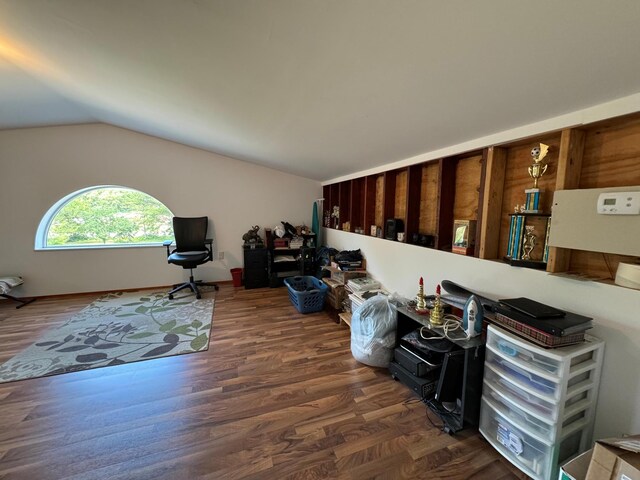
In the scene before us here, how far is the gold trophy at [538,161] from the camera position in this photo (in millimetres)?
1443

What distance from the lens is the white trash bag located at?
197 centimetres

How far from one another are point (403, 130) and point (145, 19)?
160 cm

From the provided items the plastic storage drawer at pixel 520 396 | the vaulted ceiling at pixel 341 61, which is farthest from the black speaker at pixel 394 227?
the plastic storage drawer at pixel 520 396

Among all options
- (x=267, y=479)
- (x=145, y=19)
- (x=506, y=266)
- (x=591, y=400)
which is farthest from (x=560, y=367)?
(x=145, y=19)

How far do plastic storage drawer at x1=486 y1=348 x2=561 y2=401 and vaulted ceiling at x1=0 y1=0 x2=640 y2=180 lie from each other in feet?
4.23

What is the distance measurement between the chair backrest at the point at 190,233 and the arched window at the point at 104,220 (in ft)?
1.49

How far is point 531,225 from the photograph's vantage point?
1.55m

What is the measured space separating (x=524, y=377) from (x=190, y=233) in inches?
163

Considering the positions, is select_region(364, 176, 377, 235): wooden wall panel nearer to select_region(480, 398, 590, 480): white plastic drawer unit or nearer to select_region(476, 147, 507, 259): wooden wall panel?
select_region(476, 147, 507, 259): wooden wall panel

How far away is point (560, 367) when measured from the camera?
3.59 ft

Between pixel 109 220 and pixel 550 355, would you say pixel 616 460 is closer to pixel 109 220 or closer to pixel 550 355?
pixel 550 355

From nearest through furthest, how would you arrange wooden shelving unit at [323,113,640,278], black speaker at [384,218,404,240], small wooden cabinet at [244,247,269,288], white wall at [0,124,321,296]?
wooden shelving unit at [323,113,640,278] → black speaker at [384,218,404,240] → white wall at [0,124,321,296] → small wooden cabinet at [244,247,269,288]

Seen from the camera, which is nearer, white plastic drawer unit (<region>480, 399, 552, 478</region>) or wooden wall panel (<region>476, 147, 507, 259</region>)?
white plastic drawer unit (<region>480, 399, 552, 478</region>)

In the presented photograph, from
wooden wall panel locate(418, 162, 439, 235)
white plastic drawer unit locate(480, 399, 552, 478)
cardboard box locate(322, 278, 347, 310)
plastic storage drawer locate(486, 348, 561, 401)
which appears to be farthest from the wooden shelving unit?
cardboard box locate(322, 278, 347, 310)
